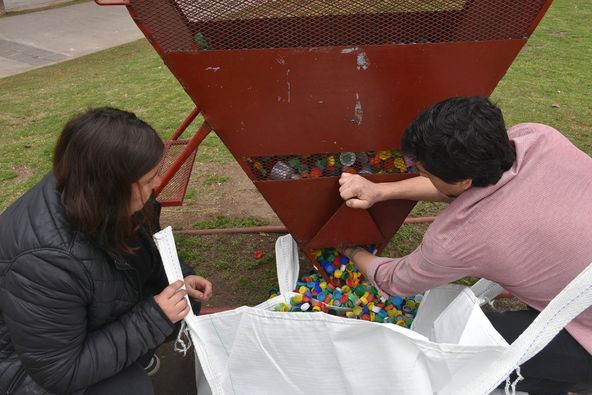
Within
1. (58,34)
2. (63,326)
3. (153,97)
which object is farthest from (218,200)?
(58,34)

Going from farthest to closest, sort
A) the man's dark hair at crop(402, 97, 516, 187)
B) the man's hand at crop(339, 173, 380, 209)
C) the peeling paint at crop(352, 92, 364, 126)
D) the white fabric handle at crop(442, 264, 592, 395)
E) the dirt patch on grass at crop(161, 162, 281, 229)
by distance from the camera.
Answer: the dirt patch on grass at crop(161, 162, 281, 229) → the man's hand at crop(339, 173, 380, 209) → the peeling paint at crop(352, 92, 364, 126) → the man's dark hair at crop(402, 97, 516, 187) → the white fabric handle at crop(442, 264, 592, 395)

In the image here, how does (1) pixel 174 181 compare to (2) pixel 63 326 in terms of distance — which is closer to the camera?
(2) pixel 63 326

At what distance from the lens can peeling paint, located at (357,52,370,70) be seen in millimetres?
1613

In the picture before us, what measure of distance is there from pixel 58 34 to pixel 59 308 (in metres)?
9.56

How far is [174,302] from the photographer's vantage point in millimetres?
1581

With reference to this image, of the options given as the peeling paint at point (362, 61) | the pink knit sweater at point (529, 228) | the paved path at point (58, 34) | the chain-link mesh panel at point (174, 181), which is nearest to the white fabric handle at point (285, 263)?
the chain-link mesh panel at point (174, 181)

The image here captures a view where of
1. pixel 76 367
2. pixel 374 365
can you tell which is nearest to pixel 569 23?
pixel 374 365

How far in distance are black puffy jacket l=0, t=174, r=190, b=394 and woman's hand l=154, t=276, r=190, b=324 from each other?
0.08ft

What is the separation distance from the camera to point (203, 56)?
1560 millimetres

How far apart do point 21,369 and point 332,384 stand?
3.17 feet

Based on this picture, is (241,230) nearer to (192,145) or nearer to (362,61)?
(192,145)

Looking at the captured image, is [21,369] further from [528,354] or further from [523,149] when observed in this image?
[523,149]

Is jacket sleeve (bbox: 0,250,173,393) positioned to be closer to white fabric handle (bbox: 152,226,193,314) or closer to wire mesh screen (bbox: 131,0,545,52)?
white fabric handle (bbox: 152,226,193,314)

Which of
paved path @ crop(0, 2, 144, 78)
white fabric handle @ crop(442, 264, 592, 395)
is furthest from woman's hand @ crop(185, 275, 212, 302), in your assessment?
paved path @ crop(0, 2, 144, 78)
